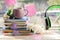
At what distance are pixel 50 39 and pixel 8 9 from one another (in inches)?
22.0

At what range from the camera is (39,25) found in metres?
1.39

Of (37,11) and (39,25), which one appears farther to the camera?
(37,11)

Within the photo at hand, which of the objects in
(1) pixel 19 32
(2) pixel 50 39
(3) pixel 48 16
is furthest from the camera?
(3) pixel 48 16

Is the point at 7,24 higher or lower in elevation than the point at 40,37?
higher

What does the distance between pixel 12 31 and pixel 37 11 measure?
0.36m

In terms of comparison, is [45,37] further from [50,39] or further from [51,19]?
[51,19]

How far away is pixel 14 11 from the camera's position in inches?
56.7

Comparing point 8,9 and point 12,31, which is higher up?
point 8,9

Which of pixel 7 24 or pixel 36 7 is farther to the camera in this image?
pixel 36 7

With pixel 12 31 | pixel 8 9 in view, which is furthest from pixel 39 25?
pixel 8 9

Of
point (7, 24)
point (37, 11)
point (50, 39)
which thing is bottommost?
point (50, 39)

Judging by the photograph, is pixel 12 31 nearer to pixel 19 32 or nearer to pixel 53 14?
pixel 19 32

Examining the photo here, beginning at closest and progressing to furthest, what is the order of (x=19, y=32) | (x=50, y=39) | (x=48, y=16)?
(x=50, y=39) < (x=19, y=32) < (x=48, y=16)

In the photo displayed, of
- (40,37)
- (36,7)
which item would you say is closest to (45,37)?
(40,37)
